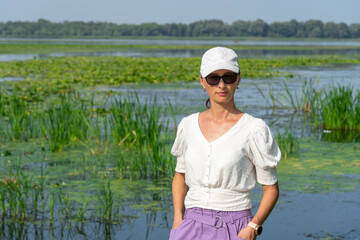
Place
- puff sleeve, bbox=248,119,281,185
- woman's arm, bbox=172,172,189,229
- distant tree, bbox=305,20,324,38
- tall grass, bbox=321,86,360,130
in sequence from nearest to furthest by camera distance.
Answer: puff sleeve, bbox=248,119,281,185
woman's arm, bbox=172,172,189,229
tall grass, bbox=321,86,360,130
distant tree, bbox=305,20,324,38

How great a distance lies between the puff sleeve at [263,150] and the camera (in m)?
2.59

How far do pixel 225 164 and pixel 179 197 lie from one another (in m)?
0.35

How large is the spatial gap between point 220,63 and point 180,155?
509mm

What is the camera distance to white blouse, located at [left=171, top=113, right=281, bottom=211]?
260cm

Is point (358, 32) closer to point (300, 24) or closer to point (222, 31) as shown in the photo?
point (300, 24)

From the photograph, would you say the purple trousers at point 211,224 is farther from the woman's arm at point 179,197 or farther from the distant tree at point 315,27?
the distant tree at point 315,27

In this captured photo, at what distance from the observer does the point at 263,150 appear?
2.58 meters

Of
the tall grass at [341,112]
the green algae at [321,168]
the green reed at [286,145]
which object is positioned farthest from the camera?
the tall grass at [341,112]

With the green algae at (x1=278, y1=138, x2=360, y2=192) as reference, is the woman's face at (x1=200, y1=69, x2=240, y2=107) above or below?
above

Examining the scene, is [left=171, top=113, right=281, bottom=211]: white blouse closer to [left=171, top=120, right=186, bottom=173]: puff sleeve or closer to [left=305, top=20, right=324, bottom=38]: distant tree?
[left=171, top=120, right=186, bottom=173]: puff sleeve

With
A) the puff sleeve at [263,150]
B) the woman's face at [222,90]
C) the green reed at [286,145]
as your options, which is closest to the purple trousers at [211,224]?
the puff sleeve at [263,150]

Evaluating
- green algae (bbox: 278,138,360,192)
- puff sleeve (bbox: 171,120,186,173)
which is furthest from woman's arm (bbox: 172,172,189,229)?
green algae (bbox: 278,138,360,192)

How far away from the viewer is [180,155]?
9.39 ft

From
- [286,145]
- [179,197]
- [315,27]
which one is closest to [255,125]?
[179,197]
